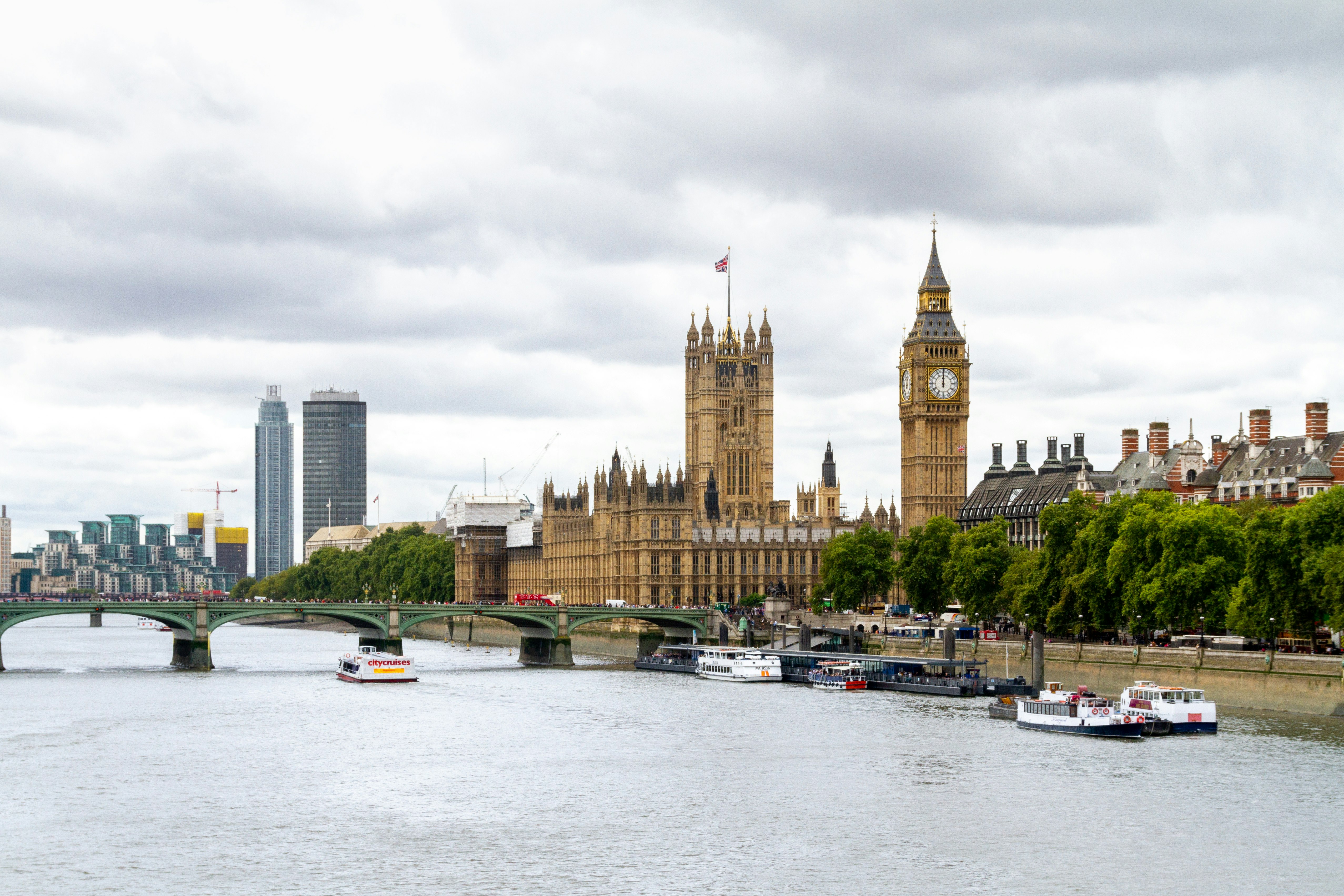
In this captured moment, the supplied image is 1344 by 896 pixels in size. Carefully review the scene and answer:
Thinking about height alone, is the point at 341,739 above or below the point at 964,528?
below

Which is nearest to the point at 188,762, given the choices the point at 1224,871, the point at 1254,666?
the point at 1224,871

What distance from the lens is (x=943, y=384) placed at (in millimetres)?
169875

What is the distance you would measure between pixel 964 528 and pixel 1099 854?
362ft

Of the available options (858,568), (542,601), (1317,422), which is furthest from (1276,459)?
(542,601)

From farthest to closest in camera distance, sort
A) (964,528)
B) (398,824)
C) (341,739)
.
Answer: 1. (964,528)
2. (341,739)
3. (398,824)

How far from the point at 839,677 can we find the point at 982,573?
38.9 feet

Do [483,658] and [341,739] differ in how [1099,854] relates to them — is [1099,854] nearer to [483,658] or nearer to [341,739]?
[341,739]

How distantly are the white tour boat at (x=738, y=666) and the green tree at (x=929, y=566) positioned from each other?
11806 millimetres

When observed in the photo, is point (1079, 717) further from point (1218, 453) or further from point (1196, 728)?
point (1218, 453)

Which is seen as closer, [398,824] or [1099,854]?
[1099,854]

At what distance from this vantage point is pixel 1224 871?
53.0 m

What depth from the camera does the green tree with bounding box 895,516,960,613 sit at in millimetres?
128375

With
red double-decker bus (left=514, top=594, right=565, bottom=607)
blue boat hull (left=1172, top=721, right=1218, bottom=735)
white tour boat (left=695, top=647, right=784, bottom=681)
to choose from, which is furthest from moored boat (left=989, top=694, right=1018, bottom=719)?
red double-decker bus (left=514, top=594, right=565, bottom=607)

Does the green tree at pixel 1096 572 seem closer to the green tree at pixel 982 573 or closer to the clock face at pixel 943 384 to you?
the green tree at pixel 982 573
